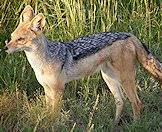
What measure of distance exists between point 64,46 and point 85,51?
0.27m

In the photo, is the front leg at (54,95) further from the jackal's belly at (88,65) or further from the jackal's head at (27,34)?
the jackal's head at (27,34)

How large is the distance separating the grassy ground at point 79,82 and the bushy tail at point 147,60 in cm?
48

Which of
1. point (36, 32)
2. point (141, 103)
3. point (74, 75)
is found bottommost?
point (141, 103)

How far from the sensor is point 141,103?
648cm

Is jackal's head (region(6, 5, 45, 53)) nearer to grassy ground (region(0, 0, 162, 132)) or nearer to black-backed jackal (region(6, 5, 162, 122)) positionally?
black-backed jackal (region(6, 5, 162, 122))

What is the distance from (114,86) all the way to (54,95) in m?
0.97

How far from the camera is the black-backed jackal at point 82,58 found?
6078mm

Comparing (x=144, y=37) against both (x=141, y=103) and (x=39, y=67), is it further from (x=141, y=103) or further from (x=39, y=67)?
(x=39, y=67)

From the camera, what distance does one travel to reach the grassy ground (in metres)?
5.92

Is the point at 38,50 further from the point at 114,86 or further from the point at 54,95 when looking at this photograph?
the point at 114,86

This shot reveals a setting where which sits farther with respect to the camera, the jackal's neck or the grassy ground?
the jackal's neck

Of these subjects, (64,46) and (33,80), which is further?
(33,80)

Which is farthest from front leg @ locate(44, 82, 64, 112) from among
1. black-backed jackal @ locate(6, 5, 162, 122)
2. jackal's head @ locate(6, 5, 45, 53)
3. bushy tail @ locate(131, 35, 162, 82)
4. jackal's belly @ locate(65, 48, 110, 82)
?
bushy tail @ locate(131, 35, 162, 82)

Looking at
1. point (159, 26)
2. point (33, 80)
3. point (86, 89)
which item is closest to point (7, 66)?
point (33, 80)
